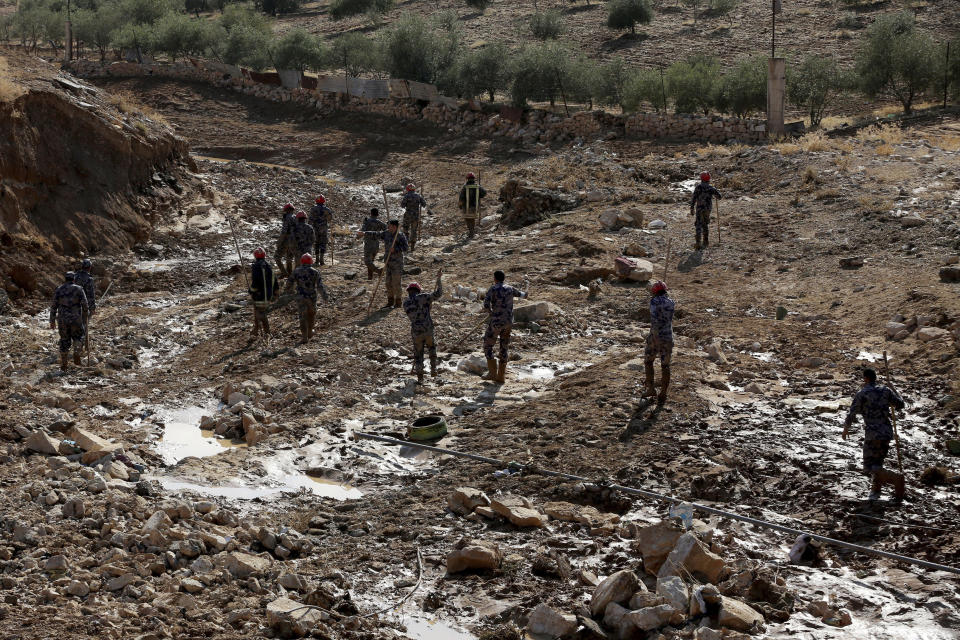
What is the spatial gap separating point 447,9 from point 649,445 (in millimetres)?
44277

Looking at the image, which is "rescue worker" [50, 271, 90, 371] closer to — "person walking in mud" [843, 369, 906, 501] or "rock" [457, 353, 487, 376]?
"rock" [457, 353, 487, 376]

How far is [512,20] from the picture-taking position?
147 ft

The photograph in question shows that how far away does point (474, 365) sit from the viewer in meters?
11.6

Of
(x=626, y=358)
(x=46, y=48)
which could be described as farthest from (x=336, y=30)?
(x=626, y=358)

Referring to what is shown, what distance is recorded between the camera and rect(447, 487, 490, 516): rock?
26.1 ft

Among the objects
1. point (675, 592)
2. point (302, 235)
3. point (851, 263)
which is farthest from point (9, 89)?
point (675, 592)

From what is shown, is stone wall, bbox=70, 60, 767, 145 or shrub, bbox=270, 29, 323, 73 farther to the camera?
shrub, bbox=270, 29, 323, 73

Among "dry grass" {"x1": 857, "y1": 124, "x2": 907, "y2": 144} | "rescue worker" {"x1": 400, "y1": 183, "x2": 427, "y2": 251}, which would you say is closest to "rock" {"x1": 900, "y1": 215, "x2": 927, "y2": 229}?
"dry grass" {"x1": 857, "y1": 124, "x2": 907, "y2": 144}

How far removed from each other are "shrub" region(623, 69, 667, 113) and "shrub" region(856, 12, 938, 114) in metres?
5.97

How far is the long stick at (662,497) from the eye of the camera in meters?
6.82

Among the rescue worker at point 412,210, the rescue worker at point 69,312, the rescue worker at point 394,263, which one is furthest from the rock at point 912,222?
the rescue worker at point 69,312

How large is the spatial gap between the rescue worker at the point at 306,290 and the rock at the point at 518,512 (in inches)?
222

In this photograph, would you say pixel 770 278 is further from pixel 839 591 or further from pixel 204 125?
pixel 204 125

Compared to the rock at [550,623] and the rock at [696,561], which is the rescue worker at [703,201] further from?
the rock at [550,623]
